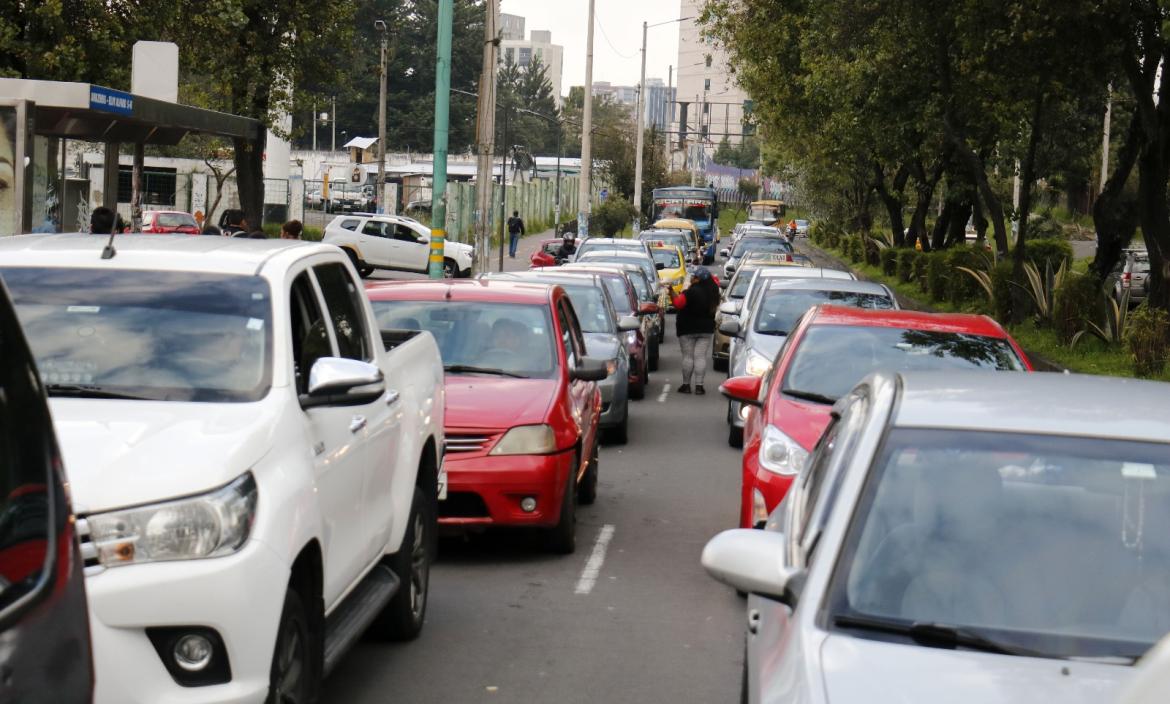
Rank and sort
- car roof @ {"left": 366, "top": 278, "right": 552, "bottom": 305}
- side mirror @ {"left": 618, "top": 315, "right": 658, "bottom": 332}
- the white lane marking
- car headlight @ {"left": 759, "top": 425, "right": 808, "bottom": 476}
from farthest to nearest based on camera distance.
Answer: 1. side mirror @ {"left": 618, "top": 315, "right": 658, "bottom": 332}
2. car roof @ {"left": 366, "top": 278, "right": 552, "bottom": 305}
3. the white lane marking
4. car headlight @ {"left": 759, "top": 425, "right": 808, "bottom": 476}

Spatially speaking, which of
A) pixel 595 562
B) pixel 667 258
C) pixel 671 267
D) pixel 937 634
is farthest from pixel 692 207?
pixel 937 634

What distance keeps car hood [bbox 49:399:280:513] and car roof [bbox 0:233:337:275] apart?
3.00 ft

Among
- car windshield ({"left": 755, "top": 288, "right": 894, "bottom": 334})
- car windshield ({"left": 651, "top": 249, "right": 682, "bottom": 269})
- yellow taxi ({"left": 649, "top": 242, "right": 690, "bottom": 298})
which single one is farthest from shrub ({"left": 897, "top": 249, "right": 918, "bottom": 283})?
car windshield ({"left": 755, "top": 288, "right": 894, "bottom": 334})

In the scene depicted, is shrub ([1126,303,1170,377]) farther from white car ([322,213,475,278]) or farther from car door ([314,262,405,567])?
white car ([322,213,475,278])

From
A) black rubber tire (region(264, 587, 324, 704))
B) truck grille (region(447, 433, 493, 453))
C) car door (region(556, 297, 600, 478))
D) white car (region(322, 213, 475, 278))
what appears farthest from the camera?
white car (region(322, 213, 475, 278))

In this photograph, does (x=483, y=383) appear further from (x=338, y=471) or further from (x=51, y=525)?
(x=51, y=525)

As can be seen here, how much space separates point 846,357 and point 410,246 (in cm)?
3581

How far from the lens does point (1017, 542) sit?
13.9 feet

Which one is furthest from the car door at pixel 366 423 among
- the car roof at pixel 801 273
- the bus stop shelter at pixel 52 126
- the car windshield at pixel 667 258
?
the car windshield at pixel 667 258

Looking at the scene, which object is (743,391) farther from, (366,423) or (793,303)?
(793,303)

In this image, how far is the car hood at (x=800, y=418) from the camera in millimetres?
8656

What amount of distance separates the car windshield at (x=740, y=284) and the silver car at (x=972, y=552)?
21.4 m

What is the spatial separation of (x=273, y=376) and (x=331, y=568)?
0.73 metres

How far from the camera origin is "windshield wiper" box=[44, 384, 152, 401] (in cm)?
535
